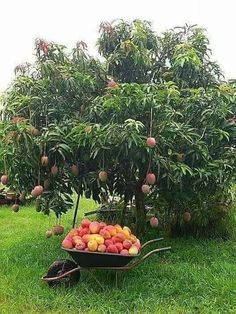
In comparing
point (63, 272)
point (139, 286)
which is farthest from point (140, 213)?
point (63, 272)

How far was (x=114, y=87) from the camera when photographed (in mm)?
3791

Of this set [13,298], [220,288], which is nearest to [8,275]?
[13,298]

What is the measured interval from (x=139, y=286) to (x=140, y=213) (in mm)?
1404

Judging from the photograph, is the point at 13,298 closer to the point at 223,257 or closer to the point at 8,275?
the point at 8,275

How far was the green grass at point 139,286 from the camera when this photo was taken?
3137mm

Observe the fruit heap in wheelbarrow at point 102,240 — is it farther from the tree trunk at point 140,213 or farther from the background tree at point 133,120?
the tree trunk at point 140,213

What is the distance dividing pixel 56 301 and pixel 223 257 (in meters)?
1.81

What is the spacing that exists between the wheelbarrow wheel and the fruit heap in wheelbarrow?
269 millimetres

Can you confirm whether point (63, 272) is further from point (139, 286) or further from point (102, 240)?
point (139, 286)

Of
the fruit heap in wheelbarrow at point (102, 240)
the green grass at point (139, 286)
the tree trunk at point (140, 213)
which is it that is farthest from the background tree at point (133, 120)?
the green grass at point (139, 286)

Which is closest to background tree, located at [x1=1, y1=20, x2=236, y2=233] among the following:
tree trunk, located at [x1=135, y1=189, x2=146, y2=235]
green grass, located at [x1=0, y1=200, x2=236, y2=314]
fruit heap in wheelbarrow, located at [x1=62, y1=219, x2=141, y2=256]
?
tree trunk, located at [x1=135, y1=189, x2=146, y2=235]

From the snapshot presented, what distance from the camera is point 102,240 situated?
130 inches

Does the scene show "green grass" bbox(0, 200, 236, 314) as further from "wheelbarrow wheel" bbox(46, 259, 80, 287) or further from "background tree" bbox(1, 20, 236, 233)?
"background tree" bbox(1, 20, 236, 233)

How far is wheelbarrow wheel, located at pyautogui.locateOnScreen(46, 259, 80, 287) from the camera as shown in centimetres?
350
